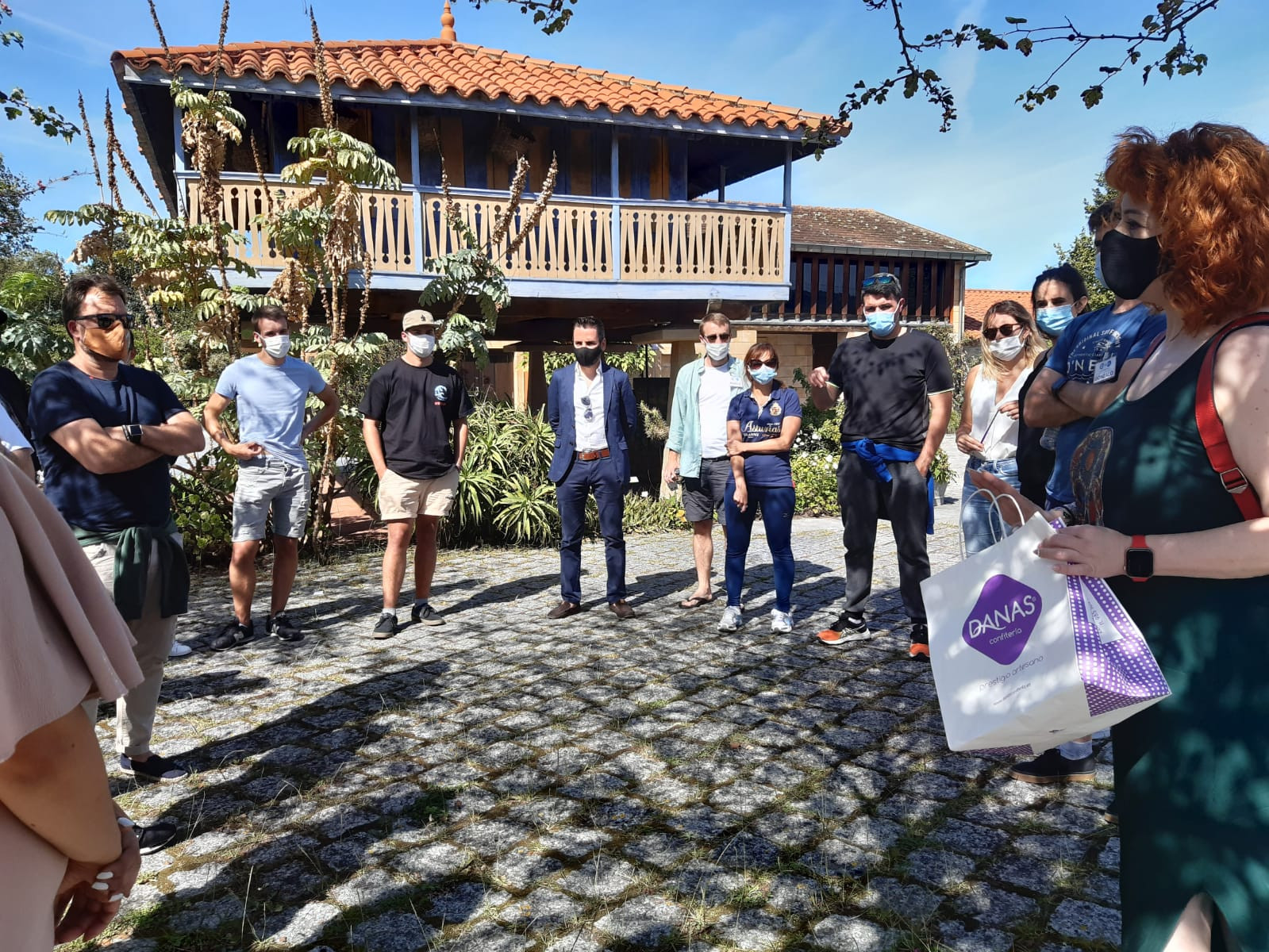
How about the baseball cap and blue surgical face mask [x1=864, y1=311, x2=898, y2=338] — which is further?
the baseball cap

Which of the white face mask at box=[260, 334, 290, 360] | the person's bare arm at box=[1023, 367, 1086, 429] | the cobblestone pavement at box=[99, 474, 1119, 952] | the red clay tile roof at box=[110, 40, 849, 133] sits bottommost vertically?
the cobblestone pavement at box=[99, 474, 1119, 952]

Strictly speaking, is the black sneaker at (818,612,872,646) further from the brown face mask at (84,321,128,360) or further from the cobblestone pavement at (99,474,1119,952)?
the brown face mask at (84,321,128,360)

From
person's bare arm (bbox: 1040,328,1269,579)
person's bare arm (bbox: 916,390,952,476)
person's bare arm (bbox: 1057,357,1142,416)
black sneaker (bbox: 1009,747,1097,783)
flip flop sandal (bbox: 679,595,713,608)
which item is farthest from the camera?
flip flop sandal (bbox: 679,595,713,608)

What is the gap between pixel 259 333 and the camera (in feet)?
17.6

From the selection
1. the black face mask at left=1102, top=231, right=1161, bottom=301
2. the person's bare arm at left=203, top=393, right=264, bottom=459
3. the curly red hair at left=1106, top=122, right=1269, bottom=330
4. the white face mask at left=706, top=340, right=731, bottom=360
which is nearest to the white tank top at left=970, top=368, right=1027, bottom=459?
the white face mask at left=706, top=340, right=731, bottom=360

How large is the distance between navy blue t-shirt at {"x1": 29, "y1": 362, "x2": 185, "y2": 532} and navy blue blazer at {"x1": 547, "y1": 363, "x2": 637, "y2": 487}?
2.81 metres

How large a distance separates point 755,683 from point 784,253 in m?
9.63

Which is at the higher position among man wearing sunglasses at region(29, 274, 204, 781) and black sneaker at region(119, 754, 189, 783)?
man wearing sunglasses at region(29, 274, 204, 781)

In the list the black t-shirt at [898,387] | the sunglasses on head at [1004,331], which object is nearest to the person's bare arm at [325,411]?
the black t-shirt at [898,387]

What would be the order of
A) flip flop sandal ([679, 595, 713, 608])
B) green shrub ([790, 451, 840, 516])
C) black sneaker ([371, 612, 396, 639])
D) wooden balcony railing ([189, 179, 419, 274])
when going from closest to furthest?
black sneaker ([371, 612, 396, 639])
flip flop sandal ([679, 595, 713, 608])
wooden balcony railing ([189, 179, 419, 274])
green shrub ([790, 451, 840, 516])

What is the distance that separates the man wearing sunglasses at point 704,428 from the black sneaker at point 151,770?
3567 millimetres

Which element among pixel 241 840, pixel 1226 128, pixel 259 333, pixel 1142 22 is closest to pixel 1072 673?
pixel 1226 128

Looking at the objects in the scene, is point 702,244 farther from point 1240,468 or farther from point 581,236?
point 1240,468

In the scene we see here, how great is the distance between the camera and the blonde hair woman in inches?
166
